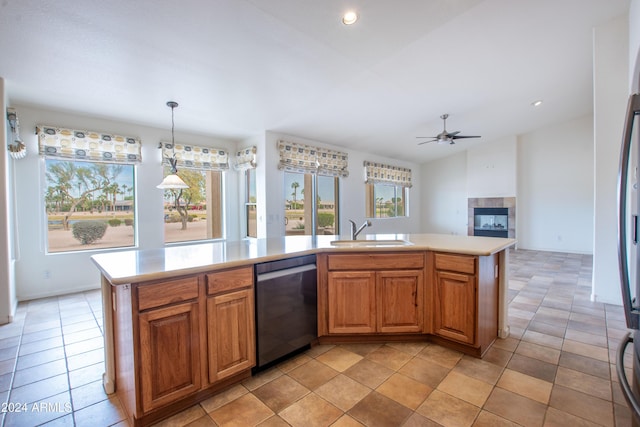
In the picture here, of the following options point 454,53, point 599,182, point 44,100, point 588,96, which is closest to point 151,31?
point 44,100

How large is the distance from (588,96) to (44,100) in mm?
8770

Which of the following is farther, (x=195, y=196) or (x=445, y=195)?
(x=445, y=195)

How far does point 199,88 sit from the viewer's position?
3469 mm

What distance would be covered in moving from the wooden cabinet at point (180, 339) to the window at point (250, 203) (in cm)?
366

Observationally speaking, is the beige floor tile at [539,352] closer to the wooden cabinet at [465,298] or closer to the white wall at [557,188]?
the wooden cabinet at [465,298]

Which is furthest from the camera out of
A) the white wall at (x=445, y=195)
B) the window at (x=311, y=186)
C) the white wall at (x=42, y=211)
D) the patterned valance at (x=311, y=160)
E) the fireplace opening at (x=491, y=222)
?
the white wall at (x=445, y=195)

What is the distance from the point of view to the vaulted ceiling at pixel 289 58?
7.72 ft

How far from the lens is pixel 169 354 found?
165 centimetres

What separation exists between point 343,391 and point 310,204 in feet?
14.4

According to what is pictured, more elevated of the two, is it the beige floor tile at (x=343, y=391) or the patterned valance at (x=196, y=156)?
the patterned valance at (x=196, y=156)

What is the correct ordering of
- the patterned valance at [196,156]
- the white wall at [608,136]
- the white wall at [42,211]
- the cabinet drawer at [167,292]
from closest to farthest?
the cabinet drawer at [167,292]
the white wall at [608,136]
the white wall at [42,211]
the patterned valance at [196,156]

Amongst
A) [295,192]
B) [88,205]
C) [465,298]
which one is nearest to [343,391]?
[465,298]

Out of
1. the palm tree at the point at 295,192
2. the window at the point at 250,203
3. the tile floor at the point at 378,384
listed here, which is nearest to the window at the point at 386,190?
the palm tree at the point at 295,192

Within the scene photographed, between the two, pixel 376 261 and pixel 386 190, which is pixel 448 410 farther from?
pixel 386 190
